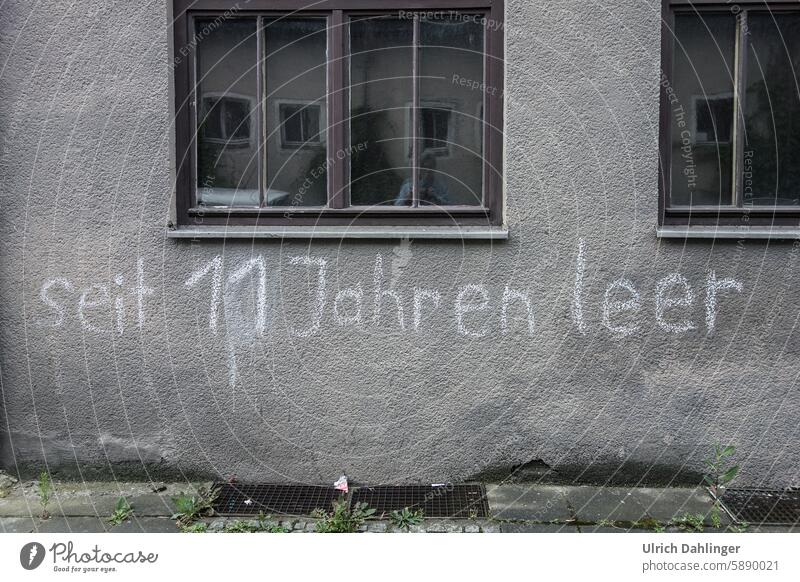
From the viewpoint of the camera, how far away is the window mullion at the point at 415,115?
549 cm

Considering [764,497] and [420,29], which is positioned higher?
[420,29]

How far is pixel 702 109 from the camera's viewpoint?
18.1ft

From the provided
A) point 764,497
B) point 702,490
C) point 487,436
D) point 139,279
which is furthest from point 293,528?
point 764,497

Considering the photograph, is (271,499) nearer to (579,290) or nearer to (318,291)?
(318,291)

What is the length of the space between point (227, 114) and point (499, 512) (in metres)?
3.11

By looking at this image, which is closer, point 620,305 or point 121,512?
point 121,512

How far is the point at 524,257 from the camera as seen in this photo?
544 centimetres

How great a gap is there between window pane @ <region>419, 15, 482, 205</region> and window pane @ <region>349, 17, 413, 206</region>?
11 centimetres

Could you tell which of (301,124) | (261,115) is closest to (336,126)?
(301,124)

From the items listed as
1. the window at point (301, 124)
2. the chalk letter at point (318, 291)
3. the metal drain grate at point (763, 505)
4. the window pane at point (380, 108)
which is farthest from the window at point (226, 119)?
the metal drain grate at point (763, 505)

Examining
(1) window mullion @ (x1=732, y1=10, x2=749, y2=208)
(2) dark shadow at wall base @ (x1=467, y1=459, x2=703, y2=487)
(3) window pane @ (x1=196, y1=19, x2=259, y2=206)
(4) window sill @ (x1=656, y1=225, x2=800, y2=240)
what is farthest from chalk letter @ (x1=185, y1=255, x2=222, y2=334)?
(1) window mullion @ (x1=732, y1=10, x2=749, y2=208)

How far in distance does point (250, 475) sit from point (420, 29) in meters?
3.14

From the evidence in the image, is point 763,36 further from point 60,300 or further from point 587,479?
point 60,300

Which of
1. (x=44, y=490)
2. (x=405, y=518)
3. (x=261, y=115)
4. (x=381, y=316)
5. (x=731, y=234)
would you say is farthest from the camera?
(x=261, y=115)
